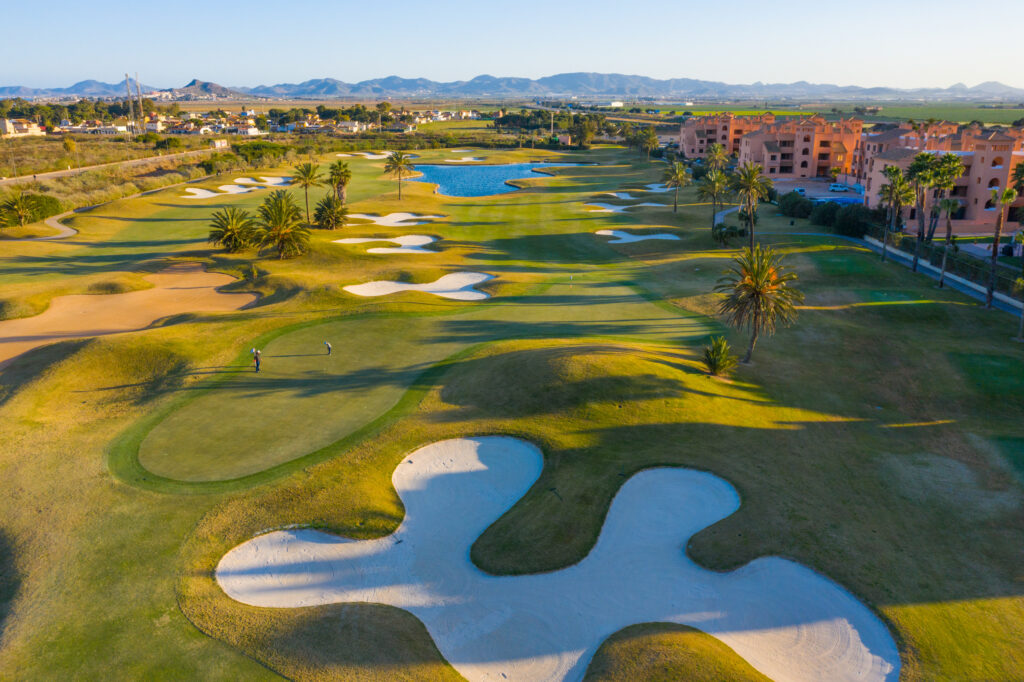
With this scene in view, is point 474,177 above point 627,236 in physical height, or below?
above

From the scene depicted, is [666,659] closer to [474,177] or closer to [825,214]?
[825,214]

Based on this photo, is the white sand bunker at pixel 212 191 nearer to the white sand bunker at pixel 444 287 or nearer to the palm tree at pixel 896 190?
the white sand bunker at pixel 444 287

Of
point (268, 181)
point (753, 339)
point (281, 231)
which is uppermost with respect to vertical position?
A: point (268, 181)

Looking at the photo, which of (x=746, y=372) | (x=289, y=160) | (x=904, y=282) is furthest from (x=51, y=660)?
(x=289, y=160)

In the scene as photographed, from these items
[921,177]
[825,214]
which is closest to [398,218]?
[825,214]

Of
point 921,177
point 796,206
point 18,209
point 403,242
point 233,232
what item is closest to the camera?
point 921,177

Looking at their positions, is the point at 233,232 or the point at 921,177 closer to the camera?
the point at 921,177

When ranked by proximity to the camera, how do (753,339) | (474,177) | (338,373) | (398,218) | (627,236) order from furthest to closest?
(474,177) → (398,218) → (627,236) → (753,339) → (338,373)
